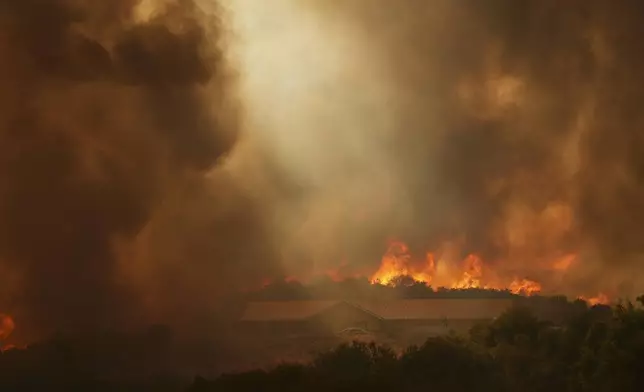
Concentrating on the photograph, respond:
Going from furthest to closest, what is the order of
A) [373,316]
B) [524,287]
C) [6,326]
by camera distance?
1. [524,287]
2. [373,316]
3. [6,326]

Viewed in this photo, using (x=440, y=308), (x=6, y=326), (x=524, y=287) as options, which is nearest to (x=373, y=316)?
(x=440, y=308)

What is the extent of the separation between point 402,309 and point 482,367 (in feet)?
45.4

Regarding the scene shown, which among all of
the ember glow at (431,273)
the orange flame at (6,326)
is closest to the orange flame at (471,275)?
the ember glow at (431,273)

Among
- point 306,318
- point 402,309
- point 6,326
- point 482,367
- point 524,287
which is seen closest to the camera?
point 482,367

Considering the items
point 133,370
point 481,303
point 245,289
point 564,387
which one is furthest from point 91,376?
point 481,303

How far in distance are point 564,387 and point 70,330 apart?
21.0m

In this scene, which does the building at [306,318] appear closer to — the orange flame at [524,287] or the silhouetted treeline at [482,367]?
the silhouetted treeline at [482,367]

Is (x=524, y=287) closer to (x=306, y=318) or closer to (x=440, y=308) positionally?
(x=440, y=308)

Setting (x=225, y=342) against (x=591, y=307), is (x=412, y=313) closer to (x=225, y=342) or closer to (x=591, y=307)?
(x=591, y=307)

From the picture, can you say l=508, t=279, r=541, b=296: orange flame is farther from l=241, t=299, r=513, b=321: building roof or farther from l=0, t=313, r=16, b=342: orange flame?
l=0, t=313, r=16, b=342: orange flame

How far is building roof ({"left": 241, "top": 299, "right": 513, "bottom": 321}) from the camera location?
45.0 metres

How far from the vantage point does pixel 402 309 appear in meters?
49.9

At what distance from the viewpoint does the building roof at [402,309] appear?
4497 centimetres

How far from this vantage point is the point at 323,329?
4366cm
